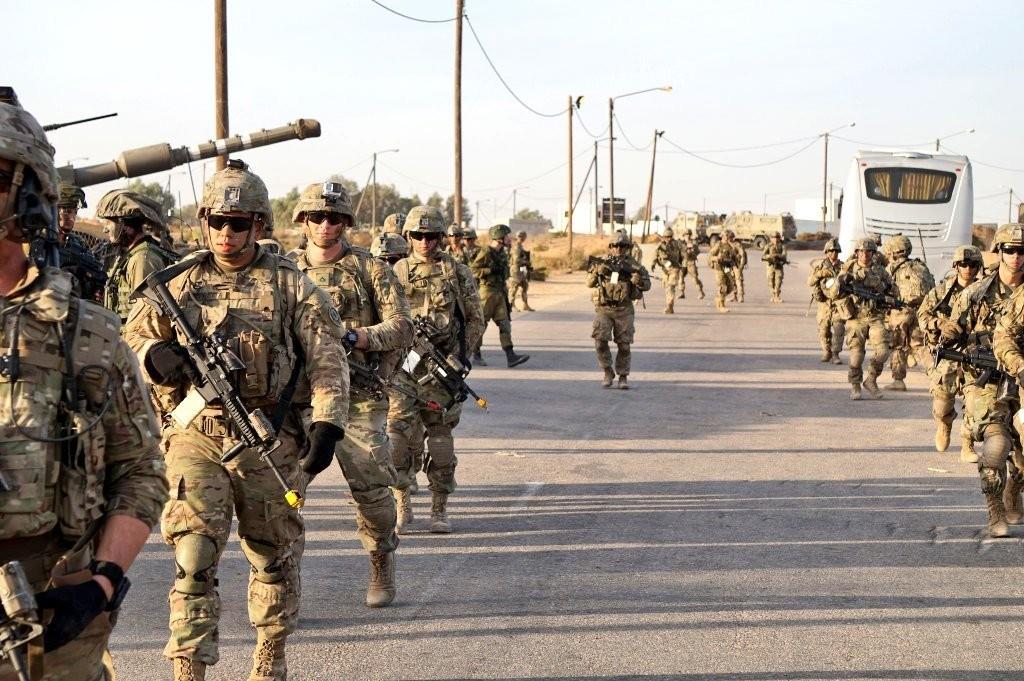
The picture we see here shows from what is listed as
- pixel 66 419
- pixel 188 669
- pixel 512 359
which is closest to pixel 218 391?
pixel 188 669

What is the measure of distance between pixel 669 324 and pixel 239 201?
20.4 m

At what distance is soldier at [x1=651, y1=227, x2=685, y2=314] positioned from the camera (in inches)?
1049

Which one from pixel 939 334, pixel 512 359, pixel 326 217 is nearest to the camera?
pixel 326 217

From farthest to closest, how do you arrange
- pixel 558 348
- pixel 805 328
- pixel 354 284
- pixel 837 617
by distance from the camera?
pixel 805 328, pixel 558 348, pixel 354 284, pixel 837 617

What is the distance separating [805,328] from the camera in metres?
24.5

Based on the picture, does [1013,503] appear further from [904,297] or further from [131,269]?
[904,297]

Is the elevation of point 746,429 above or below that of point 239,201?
below

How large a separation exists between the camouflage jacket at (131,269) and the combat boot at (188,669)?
257 centimetres

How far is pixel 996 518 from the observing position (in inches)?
313

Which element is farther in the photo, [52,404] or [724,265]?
[724,265]

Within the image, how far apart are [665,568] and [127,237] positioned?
3.52 meters

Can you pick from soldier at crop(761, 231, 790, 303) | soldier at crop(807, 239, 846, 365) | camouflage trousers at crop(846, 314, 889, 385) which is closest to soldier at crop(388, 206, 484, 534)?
camouflage trousers at crop(846, 314, 889, 385)

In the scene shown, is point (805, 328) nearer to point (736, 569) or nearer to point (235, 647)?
point (736, 569)

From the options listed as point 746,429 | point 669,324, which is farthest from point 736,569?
point 669,324
